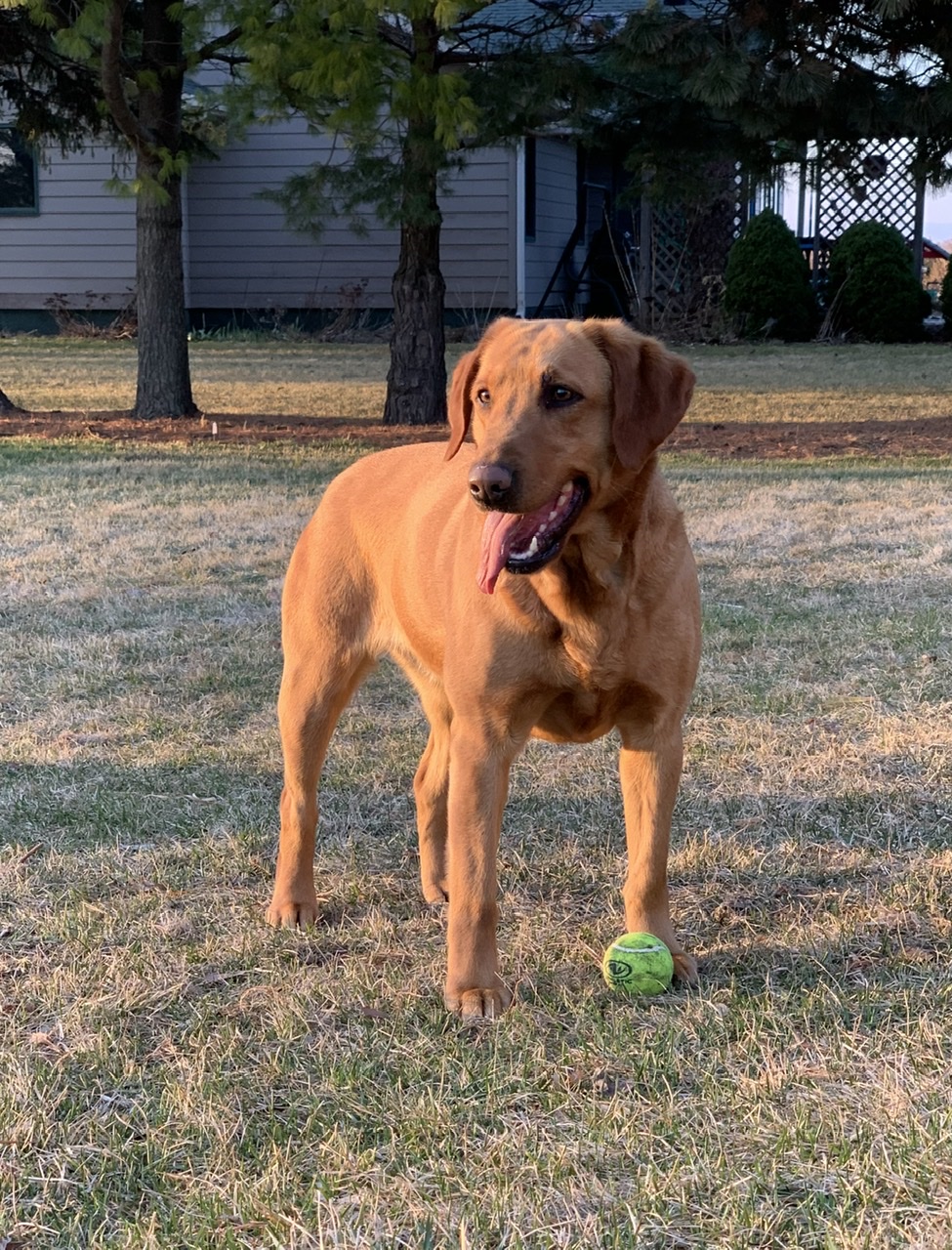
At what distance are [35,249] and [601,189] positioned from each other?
999 centimetres

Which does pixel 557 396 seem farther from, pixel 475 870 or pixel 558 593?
pixel 475 870

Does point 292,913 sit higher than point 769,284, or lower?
lower

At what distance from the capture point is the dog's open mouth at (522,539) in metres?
2.92

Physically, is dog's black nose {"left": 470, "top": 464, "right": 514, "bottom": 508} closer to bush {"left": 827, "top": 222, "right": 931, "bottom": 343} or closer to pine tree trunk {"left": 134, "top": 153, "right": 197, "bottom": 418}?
pine tree trunk {"left": 134, "top": 153, "right": 197, "bottom": 418}

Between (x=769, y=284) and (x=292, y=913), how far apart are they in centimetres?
1990

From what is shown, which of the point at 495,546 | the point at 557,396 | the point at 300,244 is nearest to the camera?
the point at 495,546

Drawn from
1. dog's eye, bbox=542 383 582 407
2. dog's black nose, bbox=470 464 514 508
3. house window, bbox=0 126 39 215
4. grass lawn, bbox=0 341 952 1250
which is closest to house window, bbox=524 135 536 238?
house window, bbox=0 126 39 215

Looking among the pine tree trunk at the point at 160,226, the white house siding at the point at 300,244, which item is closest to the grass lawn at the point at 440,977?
the pine tree trunk at the point at 160,226

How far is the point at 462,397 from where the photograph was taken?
3.32 meters

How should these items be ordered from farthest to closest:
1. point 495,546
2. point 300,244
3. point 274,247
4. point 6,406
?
1. point 274,247
2. point 300,244
3. point 6,406
4. point 495,546

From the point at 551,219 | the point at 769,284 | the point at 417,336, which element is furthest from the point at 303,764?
the point at 551,219

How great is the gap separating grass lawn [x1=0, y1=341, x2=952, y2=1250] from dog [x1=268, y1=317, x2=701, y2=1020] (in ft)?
1.08

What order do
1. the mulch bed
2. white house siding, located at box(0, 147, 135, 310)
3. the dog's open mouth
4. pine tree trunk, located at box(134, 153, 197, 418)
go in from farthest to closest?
white house siding, located at box(0, 147, 135, 310), pine tree trunk, located at box(134, 153, 197, 418), the mulch bed, the dog's open mouth

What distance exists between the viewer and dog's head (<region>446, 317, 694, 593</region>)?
2.88 metres
